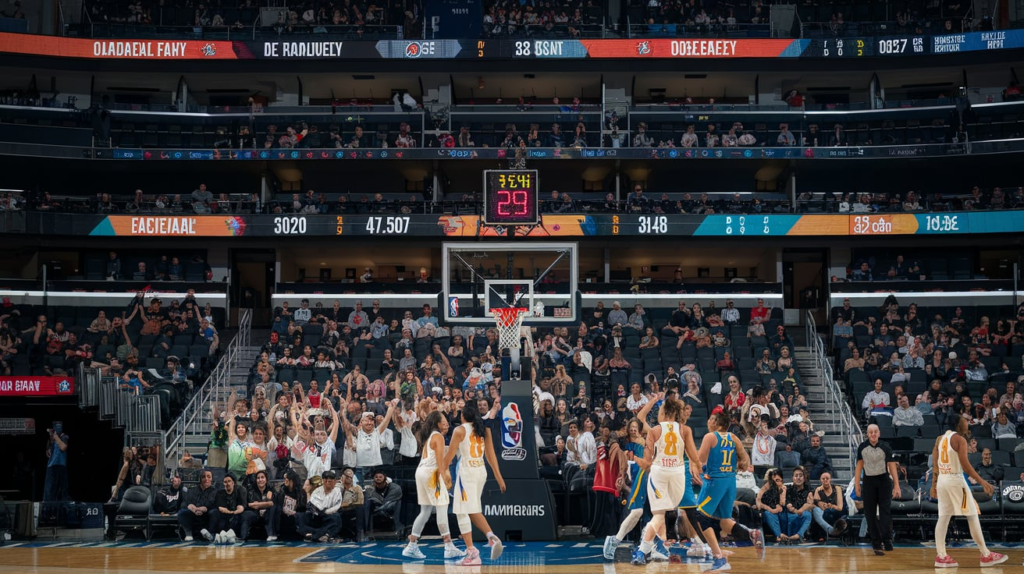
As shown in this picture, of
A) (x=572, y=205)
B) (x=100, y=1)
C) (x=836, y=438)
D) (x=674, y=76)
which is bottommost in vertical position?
(x=836, y=438)

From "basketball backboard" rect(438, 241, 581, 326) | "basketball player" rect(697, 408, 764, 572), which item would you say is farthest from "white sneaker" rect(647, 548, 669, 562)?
"basketball backboard" rect(438, 241, 581, 326)

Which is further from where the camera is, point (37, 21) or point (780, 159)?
point (37, 21)

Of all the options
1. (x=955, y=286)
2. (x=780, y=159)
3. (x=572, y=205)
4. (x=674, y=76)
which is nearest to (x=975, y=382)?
(x=955, y=286)

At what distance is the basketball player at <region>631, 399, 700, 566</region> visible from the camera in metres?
14.3

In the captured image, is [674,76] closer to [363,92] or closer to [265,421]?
[363,92]

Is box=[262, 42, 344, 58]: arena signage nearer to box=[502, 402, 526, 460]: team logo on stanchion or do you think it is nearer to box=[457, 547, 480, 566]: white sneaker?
box=[502, 402, 526, 460]: team logo on stanchion

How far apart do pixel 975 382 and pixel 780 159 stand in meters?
10.4

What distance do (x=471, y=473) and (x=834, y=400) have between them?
1457 cm

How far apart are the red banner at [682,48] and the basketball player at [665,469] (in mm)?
22105

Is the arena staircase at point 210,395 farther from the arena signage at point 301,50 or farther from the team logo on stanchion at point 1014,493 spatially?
the team logo on stanchion at point 1014,493

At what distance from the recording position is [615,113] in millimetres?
34844

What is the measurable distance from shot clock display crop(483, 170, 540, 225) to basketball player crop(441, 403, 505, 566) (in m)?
6.15

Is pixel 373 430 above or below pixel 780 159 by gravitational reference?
below

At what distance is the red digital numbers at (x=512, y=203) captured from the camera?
67.4ft
